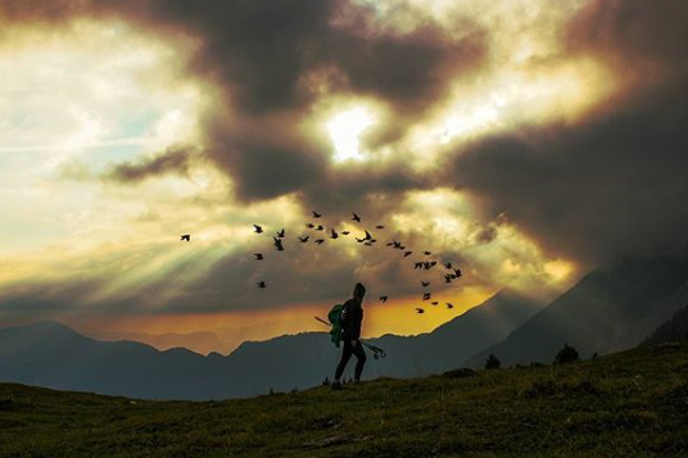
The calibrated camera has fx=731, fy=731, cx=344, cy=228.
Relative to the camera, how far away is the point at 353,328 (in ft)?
108

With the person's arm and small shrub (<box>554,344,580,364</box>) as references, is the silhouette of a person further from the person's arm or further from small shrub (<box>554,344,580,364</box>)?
small shrub (<box>554,344,580,364</box>)

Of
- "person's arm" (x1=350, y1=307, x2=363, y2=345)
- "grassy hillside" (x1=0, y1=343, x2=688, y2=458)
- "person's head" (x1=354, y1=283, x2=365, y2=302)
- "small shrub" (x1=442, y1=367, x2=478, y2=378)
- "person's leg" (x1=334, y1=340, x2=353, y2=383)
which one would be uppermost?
"person's head" (x1=354, y1=283, x2=365, y2=302)

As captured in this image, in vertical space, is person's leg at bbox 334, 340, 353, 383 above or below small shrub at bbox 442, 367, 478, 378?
above

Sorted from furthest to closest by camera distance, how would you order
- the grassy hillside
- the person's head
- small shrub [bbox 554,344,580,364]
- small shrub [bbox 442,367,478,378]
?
small shrub [bbox 554,344,580,364] < the person's head < small shrub [bbox 442,367,478,378] < the grassy hillside

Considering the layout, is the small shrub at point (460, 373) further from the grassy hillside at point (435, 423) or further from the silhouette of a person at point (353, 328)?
the silhouette of a person at point (353, 328)

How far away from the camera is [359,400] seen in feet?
90.4

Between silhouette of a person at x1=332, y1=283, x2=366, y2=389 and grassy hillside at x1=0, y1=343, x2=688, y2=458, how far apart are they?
4.16 ft

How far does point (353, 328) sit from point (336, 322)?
3.87ft

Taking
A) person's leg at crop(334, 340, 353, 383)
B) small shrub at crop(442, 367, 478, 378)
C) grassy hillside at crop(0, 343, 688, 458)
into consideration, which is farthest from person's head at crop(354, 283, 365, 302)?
small shrub at crop(442, 367, 478, 378)

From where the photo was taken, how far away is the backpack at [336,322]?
3331cm

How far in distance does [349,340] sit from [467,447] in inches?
612


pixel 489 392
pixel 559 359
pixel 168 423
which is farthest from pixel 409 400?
pixel 559 359

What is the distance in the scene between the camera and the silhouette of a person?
3272cm

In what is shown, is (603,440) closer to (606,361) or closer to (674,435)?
(674,435)
